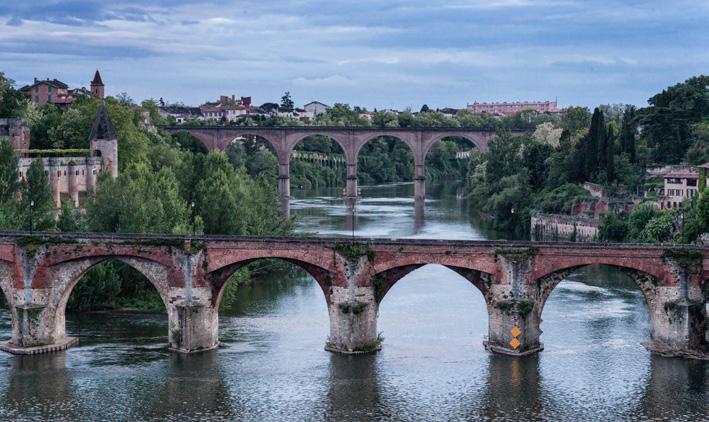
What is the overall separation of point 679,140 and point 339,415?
74.2 metres

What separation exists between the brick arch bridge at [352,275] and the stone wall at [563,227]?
4059 centimetres

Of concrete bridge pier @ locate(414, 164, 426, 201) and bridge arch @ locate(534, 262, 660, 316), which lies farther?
concrete bridge pier @ locate(414, 164, 426, 201)

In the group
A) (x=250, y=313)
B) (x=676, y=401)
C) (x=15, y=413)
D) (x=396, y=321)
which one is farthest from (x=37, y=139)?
(x=676, y=401)

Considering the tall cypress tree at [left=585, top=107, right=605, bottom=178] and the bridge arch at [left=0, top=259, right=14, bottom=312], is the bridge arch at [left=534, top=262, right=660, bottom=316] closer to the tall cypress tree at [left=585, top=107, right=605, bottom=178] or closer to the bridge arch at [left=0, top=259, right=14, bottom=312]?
the bridge arch at [left=0, top=259, right=14, bottom=312]

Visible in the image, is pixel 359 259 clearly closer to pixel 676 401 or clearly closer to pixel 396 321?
pixel 396 321

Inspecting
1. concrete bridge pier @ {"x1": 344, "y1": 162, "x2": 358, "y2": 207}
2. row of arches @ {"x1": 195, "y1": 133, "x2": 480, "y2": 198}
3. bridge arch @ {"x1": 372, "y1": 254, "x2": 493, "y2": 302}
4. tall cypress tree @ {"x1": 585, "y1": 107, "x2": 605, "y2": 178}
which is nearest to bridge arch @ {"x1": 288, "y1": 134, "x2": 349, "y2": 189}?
row of arches @ {"x1": 195, "y1": 133, "x2": 480, "y2": 198}

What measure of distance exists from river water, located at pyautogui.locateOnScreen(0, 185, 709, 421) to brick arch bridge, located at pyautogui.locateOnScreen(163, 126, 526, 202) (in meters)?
80.2

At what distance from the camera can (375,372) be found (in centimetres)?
5216

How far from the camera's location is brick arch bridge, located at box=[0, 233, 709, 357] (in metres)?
54.0

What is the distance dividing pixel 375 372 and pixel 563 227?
5148cm

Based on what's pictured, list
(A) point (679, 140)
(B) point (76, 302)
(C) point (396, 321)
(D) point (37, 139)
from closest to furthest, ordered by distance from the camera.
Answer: (C) point (396, 321) → (B) point (76, 302) → (D) point (37, 139) → (A) point (679, 140)

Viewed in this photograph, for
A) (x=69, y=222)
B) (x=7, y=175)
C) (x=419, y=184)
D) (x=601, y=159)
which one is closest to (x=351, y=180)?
(x=419, y=184)

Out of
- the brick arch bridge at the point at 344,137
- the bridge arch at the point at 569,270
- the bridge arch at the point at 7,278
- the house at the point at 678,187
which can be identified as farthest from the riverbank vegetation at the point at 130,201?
the brick arch bridge at the point at 344,137

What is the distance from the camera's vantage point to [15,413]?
46.8m
